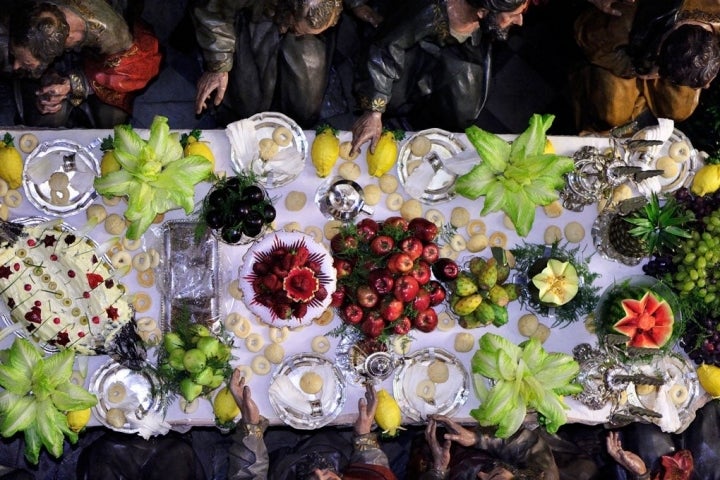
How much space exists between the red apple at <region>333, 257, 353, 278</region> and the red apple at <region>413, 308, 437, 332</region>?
249 millimetres

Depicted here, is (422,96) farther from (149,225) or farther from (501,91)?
(149,225)

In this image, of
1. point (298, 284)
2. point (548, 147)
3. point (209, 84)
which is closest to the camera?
point (298, 284)

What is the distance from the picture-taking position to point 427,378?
7.44 feet

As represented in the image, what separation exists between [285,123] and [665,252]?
135 centimetres

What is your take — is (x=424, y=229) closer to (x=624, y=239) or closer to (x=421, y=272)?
(x=421, y=272)

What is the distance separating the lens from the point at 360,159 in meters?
2.32

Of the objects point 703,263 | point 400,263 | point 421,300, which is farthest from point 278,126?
point 703,263

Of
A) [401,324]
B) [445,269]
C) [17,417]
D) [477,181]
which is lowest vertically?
[17,417]

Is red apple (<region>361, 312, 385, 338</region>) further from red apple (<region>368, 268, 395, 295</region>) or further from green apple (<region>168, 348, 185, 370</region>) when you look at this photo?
green apple (<region>168, 348, 185, 370</region>)

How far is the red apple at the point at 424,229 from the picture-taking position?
2.13 meters

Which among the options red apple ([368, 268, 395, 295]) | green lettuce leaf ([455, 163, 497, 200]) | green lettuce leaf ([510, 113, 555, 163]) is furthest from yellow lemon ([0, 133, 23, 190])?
green lettuce leaf ([510, 113, 555, 163])

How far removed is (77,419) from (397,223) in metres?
1.14

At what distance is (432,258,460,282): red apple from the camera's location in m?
2.15

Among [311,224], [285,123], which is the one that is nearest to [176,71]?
[285,123]
